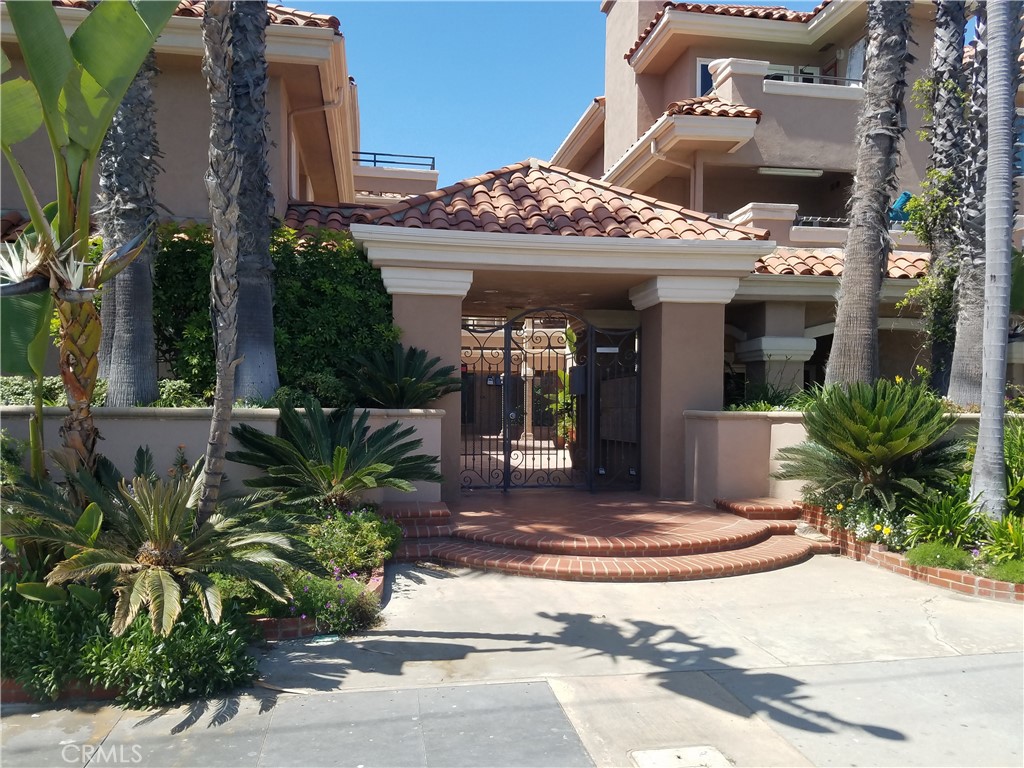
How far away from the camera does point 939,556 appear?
768 centimetres

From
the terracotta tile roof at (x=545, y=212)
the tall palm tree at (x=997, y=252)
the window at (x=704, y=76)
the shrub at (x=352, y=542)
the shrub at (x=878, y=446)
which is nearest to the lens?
the shrub at (x=352, y=542)

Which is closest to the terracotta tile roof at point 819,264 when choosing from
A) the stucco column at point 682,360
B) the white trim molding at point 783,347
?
the white trim molding at point 783,347

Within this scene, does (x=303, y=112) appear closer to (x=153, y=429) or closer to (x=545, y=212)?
(x=545, y=212)

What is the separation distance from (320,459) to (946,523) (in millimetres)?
6978

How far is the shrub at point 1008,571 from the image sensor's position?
7125mm

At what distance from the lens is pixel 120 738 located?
168 inches

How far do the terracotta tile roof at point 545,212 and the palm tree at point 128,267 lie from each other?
294cm

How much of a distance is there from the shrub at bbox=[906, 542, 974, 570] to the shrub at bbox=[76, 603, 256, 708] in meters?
6.73

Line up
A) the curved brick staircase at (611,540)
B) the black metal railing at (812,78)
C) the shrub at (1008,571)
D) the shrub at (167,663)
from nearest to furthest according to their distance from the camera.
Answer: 1. the shrub at (167,663)
2. the shrub at (1008,571)
3. the curved brick staircase at (611,540)
4. the black metal railing at (812,78)

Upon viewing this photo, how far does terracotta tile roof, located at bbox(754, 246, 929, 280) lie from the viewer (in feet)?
41.8

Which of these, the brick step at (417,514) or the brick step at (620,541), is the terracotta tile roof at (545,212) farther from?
the brick step at (620,541)

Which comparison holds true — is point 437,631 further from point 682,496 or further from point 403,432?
point 682,496

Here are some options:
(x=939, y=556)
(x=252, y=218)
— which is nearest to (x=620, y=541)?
(x=939, y=556)

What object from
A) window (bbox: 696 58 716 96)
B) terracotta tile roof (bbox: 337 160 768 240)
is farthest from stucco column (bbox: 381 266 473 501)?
window (bbox: 696 58 716 96)
